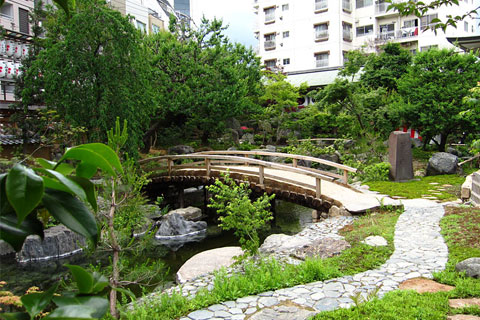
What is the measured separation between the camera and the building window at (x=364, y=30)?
109 ft

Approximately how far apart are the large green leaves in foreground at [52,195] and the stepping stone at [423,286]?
16.5ft

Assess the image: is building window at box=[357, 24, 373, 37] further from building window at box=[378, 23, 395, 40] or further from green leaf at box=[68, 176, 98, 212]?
green leaf at box=[68, 176, 98, 212]

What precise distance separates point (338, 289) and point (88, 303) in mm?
4930

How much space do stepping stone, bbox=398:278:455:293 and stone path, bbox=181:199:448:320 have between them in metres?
0.10

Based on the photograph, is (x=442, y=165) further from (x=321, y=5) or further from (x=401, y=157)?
(x=321, y=5)

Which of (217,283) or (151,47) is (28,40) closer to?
(151,47)

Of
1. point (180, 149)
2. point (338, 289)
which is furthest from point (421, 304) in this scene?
point (180, 149)

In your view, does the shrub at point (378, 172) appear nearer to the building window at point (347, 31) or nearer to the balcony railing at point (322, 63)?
the balcony railing at point (322, 63)

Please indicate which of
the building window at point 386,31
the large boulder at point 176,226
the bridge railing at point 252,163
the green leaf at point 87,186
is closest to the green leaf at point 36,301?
the green leaf at point 87,186

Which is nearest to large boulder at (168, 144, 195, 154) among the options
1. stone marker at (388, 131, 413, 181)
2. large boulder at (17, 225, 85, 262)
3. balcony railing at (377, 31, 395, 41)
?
large boulder at (17, 225, 85, 262)

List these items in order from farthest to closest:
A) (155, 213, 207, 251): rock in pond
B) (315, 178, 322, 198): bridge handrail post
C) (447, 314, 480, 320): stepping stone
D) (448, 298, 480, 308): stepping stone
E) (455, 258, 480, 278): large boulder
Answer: (155, 213, 207, 251): rock in pond < (315, 178, 322, 198): bridge handrail post < (455, 258, 480, 278): large boulder < (448, 298, 480, 308): stepping stone < (447, 314, 480, 320): stepping stone

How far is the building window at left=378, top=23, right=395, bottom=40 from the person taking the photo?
31562 mm

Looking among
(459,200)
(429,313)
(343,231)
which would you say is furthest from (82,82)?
(429,313)

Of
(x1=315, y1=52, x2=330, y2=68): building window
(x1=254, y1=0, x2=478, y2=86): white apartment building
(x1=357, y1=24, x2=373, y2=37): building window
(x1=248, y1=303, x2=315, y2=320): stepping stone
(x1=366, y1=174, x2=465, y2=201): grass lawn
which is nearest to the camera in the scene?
(x1=248, y1=303, x2=315, y2=320): stepping stone
